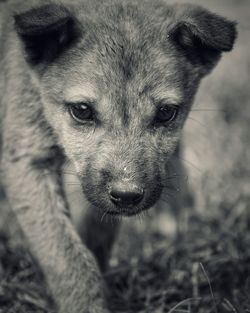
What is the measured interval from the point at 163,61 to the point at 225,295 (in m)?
2.05

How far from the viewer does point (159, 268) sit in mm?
5172

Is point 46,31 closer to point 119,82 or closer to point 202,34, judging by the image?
point 119,82

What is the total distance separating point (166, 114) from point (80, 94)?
0.73 meters

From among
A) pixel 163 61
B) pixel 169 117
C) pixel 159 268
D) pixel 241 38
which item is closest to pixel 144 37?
pixel 163 61

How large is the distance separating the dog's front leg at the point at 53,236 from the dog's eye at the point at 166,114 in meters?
1.03

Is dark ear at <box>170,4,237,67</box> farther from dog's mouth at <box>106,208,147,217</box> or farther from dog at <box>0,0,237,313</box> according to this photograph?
dog's mouth at <box>106,208,147,217</box>

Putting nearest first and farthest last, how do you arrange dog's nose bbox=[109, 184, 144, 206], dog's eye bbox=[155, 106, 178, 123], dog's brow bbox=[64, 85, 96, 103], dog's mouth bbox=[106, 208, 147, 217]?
dog's nose bbox=[109, 184, 144, 206] → dog's mouth bbox=[106, 208, 147, 217] → dog's brow bbox=[64, 85, 96, 103] → dog's eye bbox=[155, 106, 178, 123]

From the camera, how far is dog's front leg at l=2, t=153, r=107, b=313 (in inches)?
166

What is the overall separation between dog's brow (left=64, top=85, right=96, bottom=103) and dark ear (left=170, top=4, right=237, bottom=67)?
2.89 feet

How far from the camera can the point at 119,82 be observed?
420cm

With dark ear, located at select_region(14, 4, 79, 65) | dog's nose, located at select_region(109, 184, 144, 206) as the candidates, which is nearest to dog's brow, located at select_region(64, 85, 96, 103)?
dark ear, located at select_region(14, 4, 79, 65)

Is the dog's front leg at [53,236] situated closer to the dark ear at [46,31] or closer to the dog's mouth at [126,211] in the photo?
the dog's mouth at [126,211]

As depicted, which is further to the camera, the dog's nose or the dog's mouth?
the dog's mouth

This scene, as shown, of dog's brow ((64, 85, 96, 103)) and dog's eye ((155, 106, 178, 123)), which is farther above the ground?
dog's brow ((64, 85, 96, 103))
